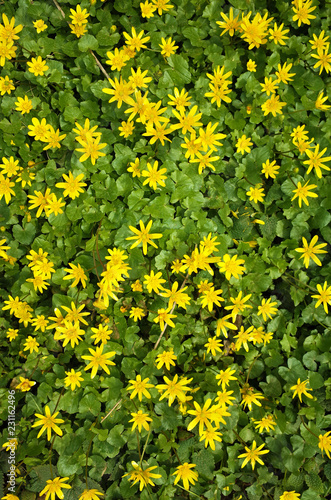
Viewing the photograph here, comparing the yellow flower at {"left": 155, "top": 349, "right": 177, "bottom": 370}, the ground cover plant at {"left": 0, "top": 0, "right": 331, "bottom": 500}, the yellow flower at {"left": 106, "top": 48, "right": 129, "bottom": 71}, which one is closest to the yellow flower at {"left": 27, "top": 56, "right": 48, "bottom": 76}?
the ground cover plant at {"left": 0, "top": 0, "right": 331, "bottom": 500}

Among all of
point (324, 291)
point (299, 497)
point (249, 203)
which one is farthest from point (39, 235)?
point (299, 497)

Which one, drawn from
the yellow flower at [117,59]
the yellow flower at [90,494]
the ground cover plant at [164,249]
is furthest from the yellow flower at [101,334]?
the yellow flower at [117,59]

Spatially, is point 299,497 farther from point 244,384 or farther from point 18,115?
point 18,115

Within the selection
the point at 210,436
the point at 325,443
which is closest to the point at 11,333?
the point at 210,436

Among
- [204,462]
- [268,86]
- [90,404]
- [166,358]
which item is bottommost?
[204,462]

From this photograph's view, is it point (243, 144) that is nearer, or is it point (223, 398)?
point (223, 398)

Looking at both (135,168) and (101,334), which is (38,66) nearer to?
(135,168)

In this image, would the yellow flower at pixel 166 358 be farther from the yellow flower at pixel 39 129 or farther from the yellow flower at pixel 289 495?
the yellow flower at pixel 39 129

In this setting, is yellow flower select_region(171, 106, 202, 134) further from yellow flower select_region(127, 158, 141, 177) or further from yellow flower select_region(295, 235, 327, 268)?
yellow flower select_region(295, 235, 327, 268)
